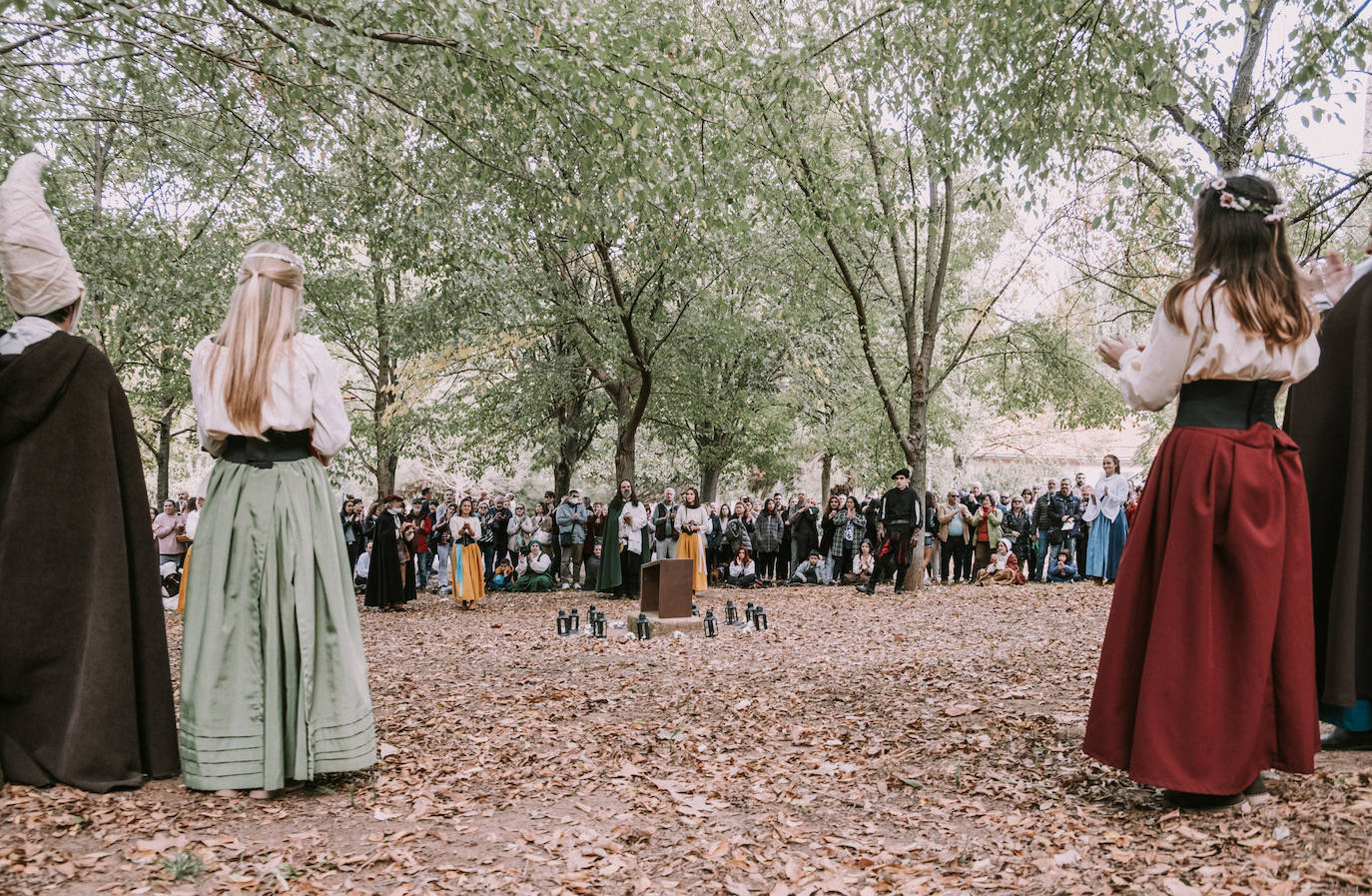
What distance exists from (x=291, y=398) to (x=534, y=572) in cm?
1503

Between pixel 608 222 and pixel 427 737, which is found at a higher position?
pixel 608 222

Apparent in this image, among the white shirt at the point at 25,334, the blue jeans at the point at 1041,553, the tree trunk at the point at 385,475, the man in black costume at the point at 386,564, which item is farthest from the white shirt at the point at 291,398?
the tree trunk at the point at 385,475

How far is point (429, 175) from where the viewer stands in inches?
389

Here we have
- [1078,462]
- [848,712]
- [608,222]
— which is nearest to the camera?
[848,712]

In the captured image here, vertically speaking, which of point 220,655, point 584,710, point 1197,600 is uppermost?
point 1197,600

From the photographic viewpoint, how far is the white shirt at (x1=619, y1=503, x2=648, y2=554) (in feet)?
57.3

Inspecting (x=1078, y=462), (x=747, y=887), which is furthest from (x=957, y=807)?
(x=1078, y=462)

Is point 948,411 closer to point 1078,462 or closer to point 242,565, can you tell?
point 1078,462

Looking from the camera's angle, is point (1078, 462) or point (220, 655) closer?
point (220, 655)

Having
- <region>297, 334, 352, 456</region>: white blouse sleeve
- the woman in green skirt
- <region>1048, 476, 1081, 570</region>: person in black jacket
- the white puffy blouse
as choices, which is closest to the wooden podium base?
the woman in green skirt

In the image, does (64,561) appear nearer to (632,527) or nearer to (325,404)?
(325,404)

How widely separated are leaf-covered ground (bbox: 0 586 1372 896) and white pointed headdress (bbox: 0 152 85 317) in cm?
208

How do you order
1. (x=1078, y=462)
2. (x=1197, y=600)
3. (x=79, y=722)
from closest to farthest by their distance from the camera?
1. (x=1197, y=600)
2. (x=79, y=722)
3. (x=1078, y=462)

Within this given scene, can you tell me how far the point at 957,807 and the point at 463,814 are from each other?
2.12 m
